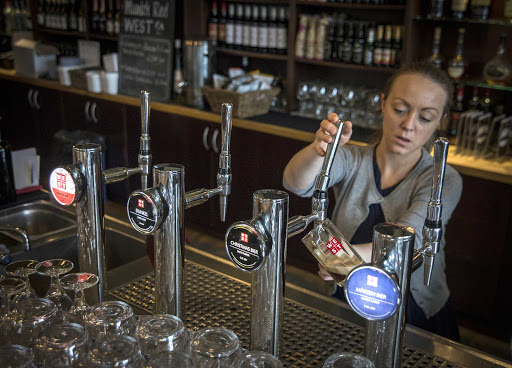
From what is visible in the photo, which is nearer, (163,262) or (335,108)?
(163,262)

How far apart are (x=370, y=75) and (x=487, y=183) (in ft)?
4.46

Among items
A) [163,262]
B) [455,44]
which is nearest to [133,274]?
→ [163,262]

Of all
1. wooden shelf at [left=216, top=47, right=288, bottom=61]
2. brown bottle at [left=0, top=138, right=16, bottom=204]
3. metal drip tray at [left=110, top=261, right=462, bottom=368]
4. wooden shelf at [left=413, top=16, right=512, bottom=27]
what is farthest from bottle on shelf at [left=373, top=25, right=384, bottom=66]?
metal drip tray at [left=110, top=261, right=462, bottom=368]

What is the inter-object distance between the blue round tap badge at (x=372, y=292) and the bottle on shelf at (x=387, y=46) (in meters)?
2.95

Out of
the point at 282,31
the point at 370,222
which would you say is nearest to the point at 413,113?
the point at 370,222

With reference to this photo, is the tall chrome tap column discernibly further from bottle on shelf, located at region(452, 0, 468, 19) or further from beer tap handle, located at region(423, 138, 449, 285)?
bottle on shelf, located at region(452, 0, 468, 19)

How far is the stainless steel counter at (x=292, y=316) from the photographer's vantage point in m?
1.08

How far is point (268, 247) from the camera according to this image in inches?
35.1

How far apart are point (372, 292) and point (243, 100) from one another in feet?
9.72

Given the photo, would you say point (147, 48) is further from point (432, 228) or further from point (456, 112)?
point (432, 228)

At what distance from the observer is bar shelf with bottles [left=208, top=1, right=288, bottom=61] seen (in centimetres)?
404

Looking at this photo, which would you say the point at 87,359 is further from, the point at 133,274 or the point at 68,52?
the point at 68,52

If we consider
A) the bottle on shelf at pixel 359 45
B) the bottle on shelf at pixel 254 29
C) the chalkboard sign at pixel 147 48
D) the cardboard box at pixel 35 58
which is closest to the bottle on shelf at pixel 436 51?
the bottle on shelf at pixel 359 45

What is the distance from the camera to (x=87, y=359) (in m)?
0.81
